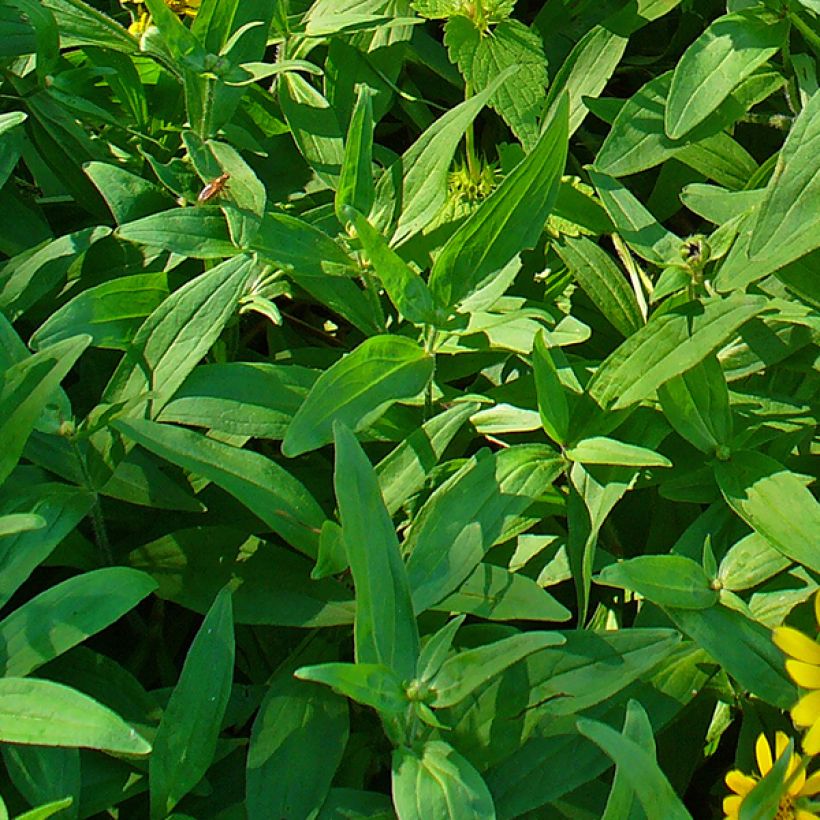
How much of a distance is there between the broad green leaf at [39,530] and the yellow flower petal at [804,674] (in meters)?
0.71

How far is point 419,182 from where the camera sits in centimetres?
138

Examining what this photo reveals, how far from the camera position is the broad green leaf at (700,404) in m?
1.25

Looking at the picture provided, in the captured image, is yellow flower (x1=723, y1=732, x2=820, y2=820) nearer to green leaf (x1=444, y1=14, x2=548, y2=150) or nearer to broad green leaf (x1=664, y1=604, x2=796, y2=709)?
broad green leaf (x1=664, y1=604, x2=796, y2=709)

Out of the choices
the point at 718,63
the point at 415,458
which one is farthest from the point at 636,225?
the point at 415,458

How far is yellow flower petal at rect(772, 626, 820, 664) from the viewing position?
3.64ft

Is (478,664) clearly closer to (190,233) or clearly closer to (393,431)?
(393,431)

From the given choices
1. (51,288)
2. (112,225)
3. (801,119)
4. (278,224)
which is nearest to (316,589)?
(278,224)

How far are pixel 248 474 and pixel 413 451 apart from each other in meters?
0.20

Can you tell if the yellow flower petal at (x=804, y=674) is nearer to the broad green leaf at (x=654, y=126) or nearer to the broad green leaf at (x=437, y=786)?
the broad green leaf at (x=437, y=786)

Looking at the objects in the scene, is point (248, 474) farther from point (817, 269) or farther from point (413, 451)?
point (817, 269)

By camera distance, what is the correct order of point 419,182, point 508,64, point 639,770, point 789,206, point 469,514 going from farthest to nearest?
1. point 508,64
2. point 419,182
3. point 789,206
4. point 469,514
5. point 639,770

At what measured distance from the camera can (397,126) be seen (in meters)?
1.75

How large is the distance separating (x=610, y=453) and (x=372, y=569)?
334 mm

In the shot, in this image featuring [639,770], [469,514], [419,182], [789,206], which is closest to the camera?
[639,770]
